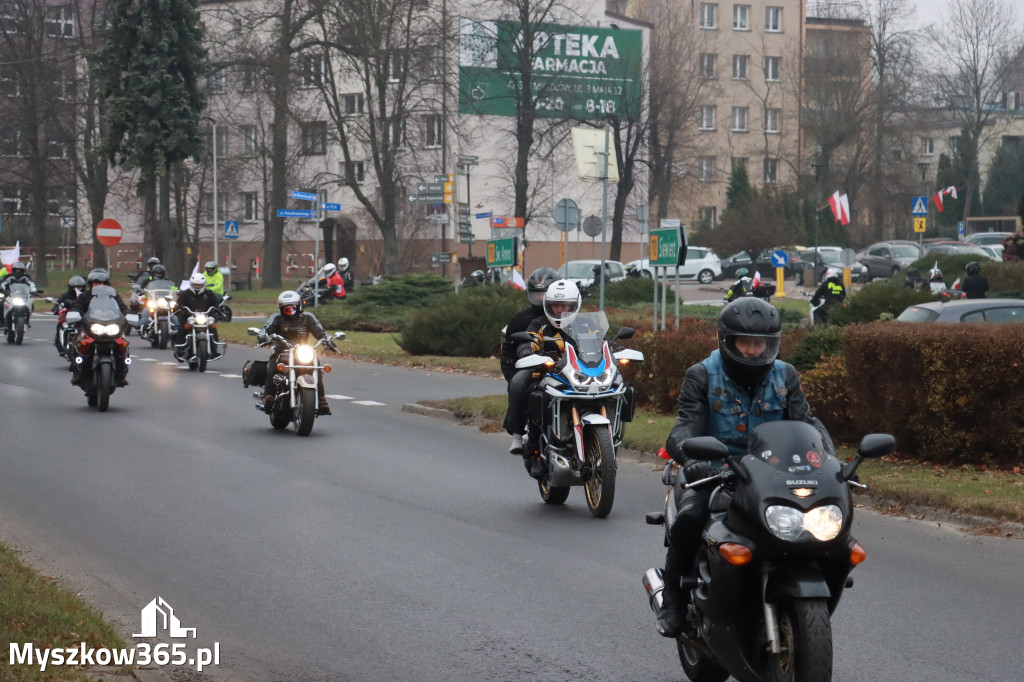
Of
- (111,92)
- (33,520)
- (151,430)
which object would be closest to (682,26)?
(111,92)

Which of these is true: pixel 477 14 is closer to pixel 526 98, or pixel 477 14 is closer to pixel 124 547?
pixel 526 98

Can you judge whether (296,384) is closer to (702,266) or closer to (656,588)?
(656,588)

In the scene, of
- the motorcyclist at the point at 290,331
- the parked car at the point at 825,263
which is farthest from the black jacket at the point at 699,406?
the parked car at the point at 825,263

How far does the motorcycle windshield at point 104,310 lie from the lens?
56.4 ft

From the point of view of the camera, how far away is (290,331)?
15.4 meters

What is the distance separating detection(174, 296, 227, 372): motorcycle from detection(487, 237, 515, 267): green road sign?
4.81 meters

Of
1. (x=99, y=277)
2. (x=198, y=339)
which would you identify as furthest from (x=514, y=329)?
(x=198, y=339)

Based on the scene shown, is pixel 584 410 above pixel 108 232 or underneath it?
underneath

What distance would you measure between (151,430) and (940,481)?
27.8ft

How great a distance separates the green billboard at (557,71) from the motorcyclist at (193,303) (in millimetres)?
26213

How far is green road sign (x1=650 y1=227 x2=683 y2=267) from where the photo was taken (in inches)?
701

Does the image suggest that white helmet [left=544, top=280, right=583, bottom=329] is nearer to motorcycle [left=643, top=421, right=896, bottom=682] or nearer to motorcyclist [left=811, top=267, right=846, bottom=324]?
motorcycle [left=643, top=421, right=896, bottom=682]

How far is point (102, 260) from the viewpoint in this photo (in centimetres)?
5781

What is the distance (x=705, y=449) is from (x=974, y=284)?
2200 cm
